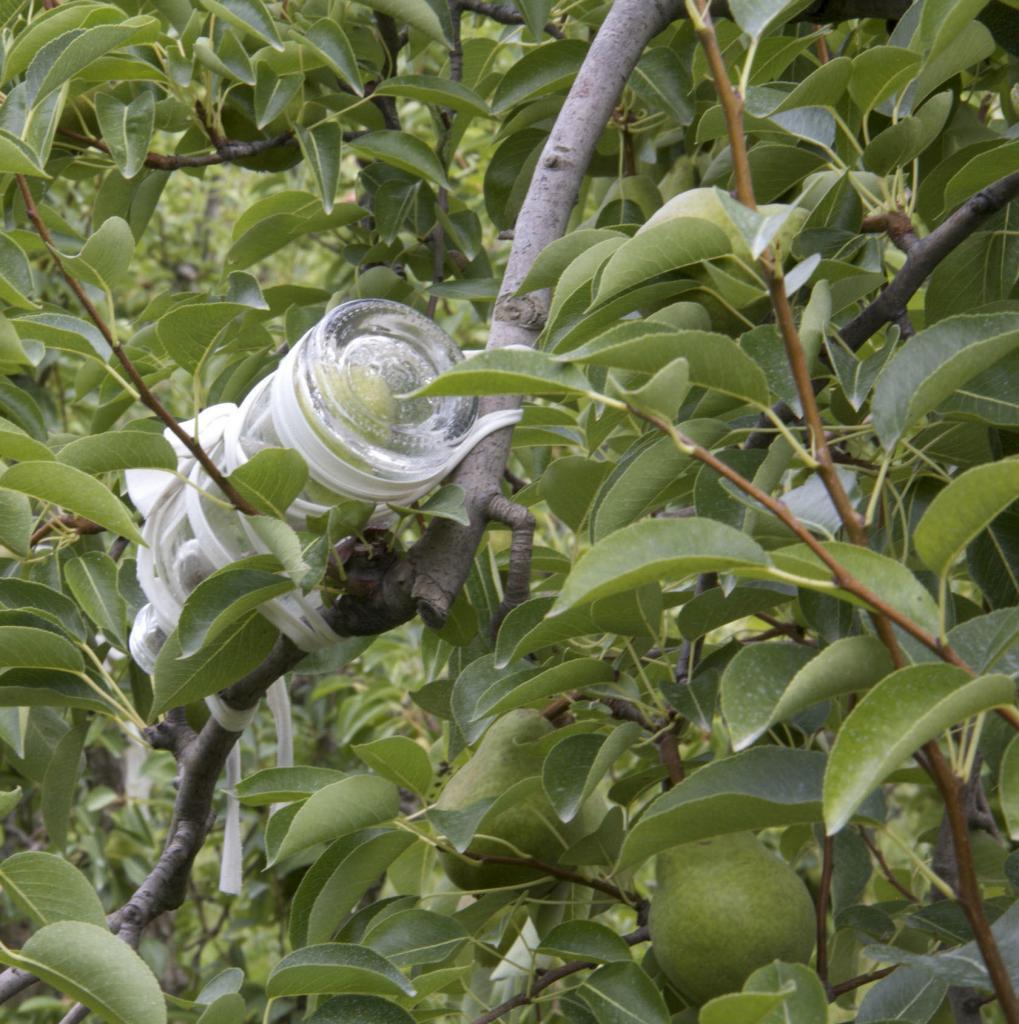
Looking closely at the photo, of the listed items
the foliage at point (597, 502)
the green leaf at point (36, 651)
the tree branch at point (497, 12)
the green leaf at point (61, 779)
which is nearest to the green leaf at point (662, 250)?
the foliage at point (597, 502)

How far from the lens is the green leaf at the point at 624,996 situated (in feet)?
2.88

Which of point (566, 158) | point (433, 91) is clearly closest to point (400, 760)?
point (566, 158)

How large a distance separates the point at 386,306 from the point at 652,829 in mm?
432

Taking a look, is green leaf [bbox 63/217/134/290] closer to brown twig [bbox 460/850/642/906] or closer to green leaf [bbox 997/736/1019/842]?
brown twig [bbox 460/850/642/906]

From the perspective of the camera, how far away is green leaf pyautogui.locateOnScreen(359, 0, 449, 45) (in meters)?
1.29

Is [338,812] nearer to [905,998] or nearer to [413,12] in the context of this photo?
[905,998]

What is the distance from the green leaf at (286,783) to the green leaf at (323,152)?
60 cm

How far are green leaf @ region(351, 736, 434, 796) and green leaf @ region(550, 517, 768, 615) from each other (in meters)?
0.34

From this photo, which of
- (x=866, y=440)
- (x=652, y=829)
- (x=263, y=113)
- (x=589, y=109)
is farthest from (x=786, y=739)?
(x=263, y=113)

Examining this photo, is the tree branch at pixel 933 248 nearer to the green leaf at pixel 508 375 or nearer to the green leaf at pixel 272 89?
the green leaf at pixel 508 375

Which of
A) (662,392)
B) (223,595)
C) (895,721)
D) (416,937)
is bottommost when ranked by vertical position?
(416,937)

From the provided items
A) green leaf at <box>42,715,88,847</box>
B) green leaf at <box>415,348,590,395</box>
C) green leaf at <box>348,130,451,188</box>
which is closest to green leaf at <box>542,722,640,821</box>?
green leaf at <box>415,348,590,395</box>

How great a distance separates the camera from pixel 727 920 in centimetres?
94

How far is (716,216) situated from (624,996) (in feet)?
1.59
